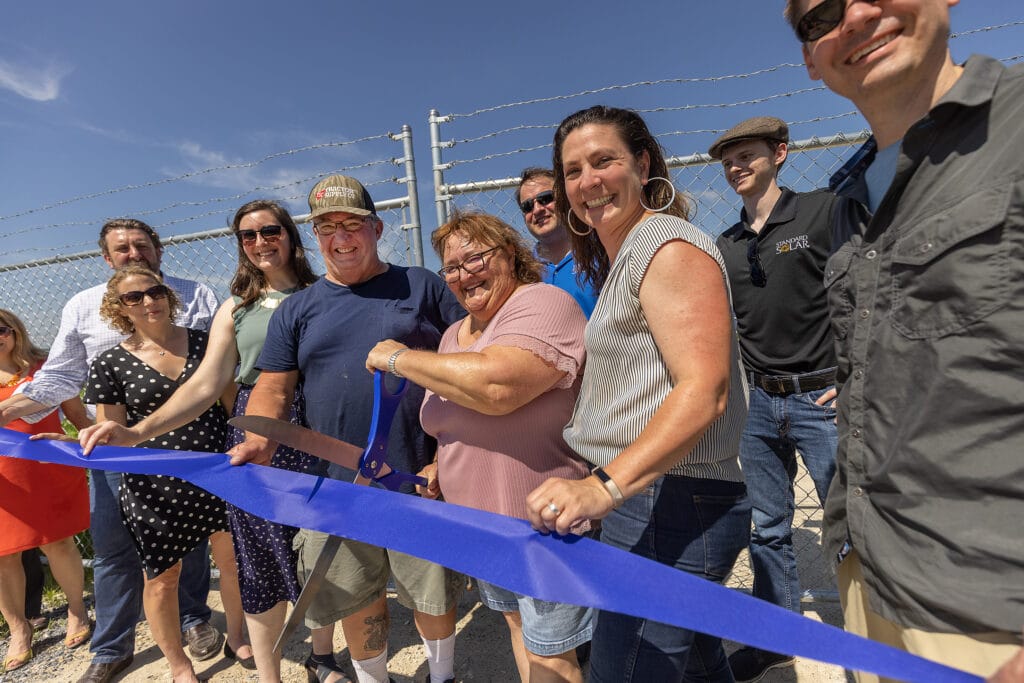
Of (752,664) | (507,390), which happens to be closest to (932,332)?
(507,390)

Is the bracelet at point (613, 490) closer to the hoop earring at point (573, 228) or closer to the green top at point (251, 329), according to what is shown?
the hoop earring at point (573, 228)

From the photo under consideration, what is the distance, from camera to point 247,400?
2498 millimetres

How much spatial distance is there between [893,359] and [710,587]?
57cm

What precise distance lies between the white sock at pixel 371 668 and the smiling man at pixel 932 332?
2014 millimetres

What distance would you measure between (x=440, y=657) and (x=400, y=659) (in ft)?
2.84

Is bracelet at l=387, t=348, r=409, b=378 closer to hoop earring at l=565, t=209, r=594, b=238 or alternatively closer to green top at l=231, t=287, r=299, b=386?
hoop earring at l=565, t=209, r=594, b=238

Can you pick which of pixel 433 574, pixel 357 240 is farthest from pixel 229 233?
pixel 433 574

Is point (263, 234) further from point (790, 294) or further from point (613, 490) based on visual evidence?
point (790, 294)

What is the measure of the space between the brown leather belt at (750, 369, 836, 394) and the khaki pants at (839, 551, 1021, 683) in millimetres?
1486

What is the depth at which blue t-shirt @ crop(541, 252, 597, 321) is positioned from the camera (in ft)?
7.99

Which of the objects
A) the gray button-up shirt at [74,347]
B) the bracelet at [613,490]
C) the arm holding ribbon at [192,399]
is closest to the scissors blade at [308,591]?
the bracelet at [613,490]

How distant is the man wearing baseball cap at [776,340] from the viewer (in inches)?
97.0

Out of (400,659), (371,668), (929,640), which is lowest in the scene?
(400,659)

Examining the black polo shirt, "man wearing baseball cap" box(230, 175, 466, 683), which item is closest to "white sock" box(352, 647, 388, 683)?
"man wearing baseball cap" box(230, 175, 466, 683)
